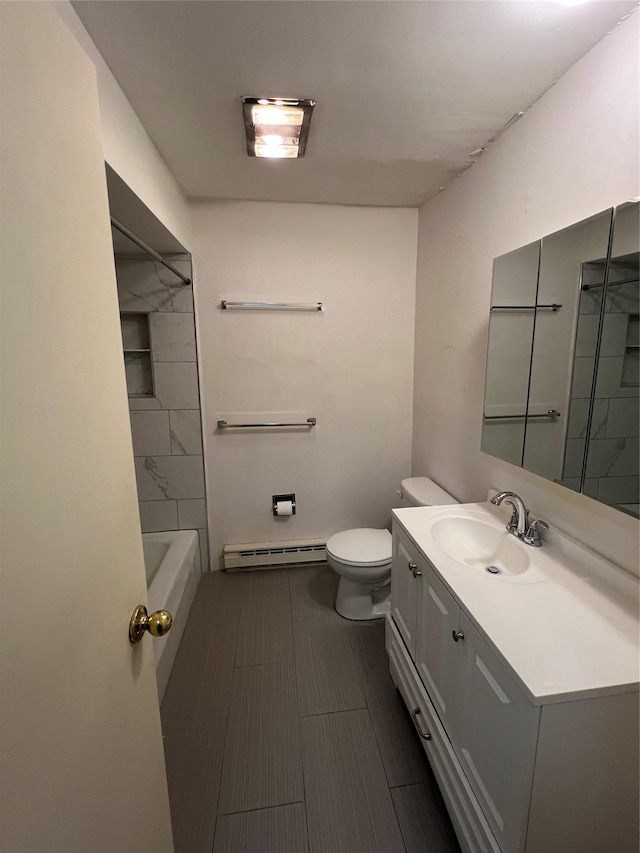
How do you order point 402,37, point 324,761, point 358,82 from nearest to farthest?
point 402,37 → point 358,82 → point 324,761

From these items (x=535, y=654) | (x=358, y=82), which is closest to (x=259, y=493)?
(x=535, y=654)

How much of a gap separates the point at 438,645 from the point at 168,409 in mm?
1932

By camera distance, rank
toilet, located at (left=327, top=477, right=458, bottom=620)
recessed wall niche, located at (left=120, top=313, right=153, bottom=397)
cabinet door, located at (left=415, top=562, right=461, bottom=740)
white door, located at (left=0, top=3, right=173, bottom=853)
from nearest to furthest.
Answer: white door, located at (left=0, top=3, right=173, bottom=853) < cabinet door, located at (left=415, top=562, right=461, bottom=740) < toilet, located at (left=327, top=477, right=458, bottom=620) < recessed wall niche, located at (left=120, top=313, right=153, bottom=397)

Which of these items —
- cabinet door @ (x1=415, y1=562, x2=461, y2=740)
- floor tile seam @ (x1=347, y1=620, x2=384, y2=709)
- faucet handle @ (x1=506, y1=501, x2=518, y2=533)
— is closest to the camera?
cabinet door @ (x1=415, y1=562, x2=461, y2=740)

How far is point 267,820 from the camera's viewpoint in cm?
124

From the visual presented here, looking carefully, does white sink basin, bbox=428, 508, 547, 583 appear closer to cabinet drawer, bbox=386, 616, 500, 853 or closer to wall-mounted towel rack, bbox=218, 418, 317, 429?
cabinet drawer, bbox=386, 616, 500, 853

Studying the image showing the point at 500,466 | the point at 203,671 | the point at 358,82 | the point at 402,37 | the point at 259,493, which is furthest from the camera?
the point at 259,493

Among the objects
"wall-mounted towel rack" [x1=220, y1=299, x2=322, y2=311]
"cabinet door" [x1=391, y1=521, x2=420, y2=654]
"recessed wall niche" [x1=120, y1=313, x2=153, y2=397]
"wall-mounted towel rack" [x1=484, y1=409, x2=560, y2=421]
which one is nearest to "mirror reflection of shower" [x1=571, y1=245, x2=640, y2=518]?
"wall-mounted towel rack" [x1=484, y1=409, x2=560, y2=421]

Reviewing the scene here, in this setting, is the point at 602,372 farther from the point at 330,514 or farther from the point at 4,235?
the point at 330,514

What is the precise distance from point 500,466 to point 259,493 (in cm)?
154

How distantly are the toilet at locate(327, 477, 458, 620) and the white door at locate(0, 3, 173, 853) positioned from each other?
136cm

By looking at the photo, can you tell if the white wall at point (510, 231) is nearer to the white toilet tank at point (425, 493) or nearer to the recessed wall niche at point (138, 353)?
the white toilet tank at point (425, 493)

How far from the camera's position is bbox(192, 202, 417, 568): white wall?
2.30 meters

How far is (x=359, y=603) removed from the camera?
83.7 inches
